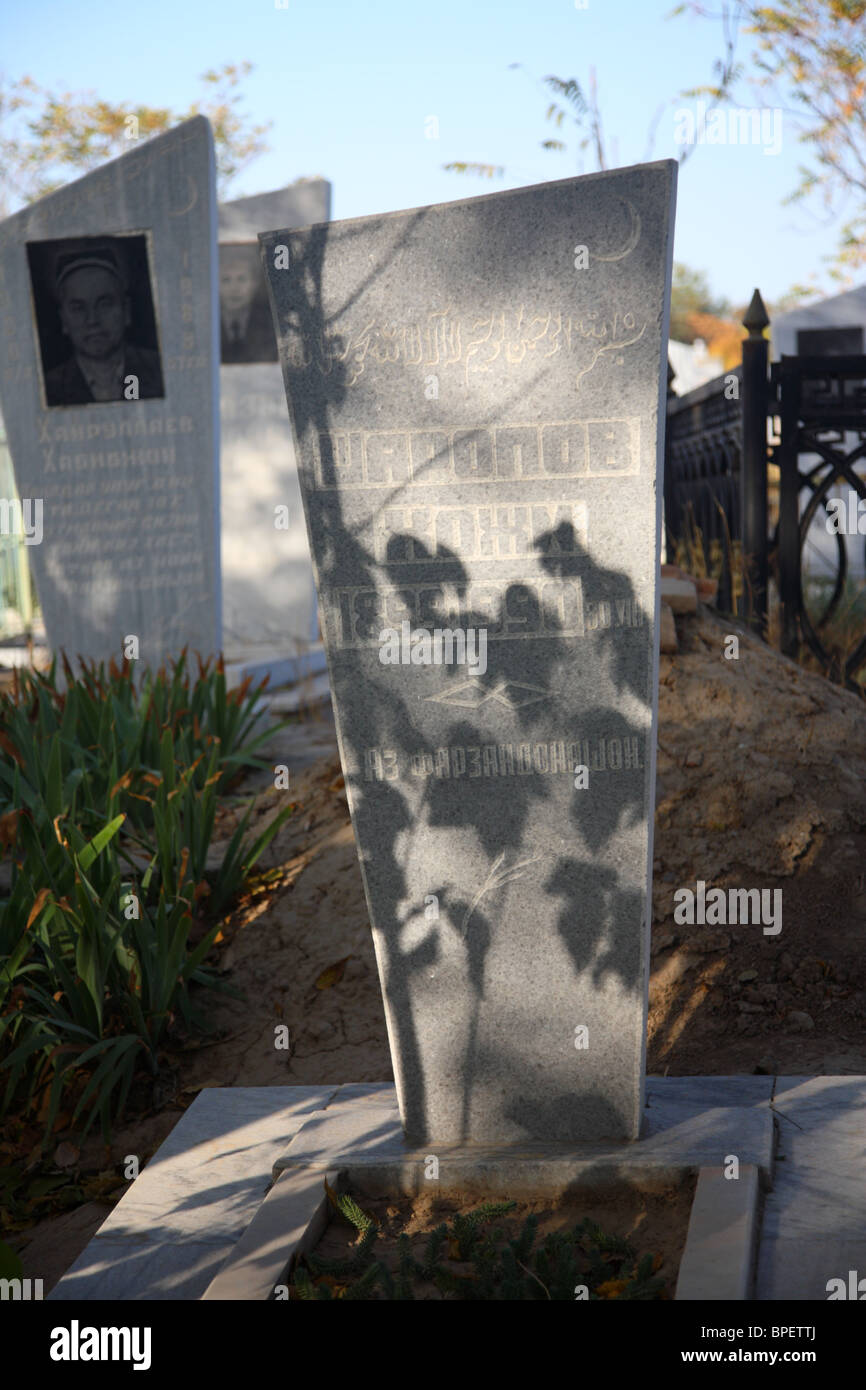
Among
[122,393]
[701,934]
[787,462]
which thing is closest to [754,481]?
[787,462]

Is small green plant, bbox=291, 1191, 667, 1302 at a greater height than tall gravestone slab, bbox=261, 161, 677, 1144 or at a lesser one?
lesser

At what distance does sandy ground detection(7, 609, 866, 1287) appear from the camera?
3.18 m

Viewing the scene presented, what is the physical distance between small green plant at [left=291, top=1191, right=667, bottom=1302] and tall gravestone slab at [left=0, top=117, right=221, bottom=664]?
16.3ft

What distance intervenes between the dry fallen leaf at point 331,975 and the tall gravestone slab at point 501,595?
1142mm

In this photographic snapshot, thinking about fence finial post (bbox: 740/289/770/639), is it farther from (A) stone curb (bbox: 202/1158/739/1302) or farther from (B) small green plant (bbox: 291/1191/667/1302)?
(B) small green plant (bbox: 291/1191/667/1302)

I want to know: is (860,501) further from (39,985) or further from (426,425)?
(39,985)

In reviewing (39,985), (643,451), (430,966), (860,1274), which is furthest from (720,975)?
(39,985)

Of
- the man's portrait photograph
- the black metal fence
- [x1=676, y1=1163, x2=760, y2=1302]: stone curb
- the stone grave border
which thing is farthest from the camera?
the man's portrait photograph

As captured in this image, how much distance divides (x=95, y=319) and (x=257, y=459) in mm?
3376

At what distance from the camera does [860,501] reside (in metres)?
5.23

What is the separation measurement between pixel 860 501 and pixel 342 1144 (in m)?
3.75

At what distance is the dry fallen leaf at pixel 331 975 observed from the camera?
3.69 metres

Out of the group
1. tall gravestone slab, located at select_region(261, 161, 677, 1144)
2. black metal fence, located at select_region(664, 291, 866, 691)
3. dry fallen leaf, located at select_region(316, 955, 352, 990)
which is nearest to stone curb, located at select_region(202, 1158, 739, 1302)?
tall gravestone slab, located at select_region(261, 161, 677, 1144)

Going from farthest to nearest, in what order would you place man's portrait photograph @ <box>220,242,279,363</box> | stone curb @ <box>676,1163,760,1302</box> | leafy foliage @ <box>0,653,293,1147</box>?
man's portrait photograph @ <box>220,242,279,363</box>, leafy foliage @ <box>0,653,293,1147</box>, stone curb @ <box>676,1163,760,1302</box>
